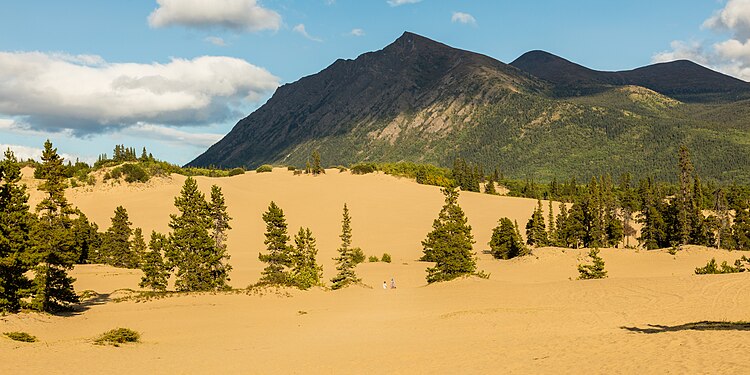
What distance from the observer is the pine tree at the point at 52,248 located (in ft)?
92.9

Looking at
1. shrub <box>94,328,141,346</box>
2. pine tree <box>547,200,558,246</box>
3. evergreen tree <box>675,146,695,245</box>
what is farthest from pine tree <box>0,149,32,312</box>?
evergreen tree <box>675,146,695,245</box>

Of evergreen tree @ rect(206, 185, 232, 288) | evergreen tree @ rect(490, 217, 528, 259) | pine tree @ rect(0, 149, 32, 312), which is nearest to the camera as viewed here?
pine tree @ rect(0, 149, 32, 312)

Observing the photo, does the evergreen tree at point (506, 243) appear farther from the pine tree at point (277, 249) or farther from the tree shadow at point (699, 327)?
the tree shadow at point (699, 327)

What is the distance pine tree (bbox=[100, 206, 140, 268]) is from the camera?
5525 centimetres

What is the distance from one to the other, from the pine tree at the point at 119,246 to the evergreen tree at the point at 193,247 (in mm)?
19937

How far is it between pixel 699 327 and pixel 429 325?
1173cm

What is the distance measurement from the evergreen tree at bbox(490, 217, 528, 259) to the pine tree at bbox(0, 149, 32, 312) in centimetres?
4849

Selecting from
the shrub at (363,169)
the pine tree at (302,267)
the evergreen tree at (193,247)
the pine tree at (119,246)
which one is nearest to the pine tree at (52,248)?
the evergreen tree at (193,247)

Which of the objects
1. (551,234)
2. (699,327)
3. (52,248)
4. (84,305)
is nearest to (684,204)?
(551,234)

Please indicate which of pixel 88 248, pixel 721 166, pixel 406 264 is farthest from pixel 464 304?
pixel 721 166

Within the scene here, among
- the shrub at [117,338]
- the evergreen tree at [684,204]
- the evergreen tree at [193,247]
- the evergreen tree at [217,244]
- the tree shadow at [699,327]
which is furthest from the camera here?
the evergreen tree at [684,204]

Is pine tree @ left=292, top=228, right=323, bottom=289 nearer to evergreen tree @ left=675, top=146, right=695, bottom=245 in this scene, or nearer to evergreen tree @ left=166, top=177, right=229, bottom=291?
evergreen tree @ left=166, top=177, right=229, bottom=291

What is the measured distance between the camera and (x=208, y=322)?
29.1 m

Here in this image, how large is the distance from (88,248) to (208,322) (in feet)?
109
